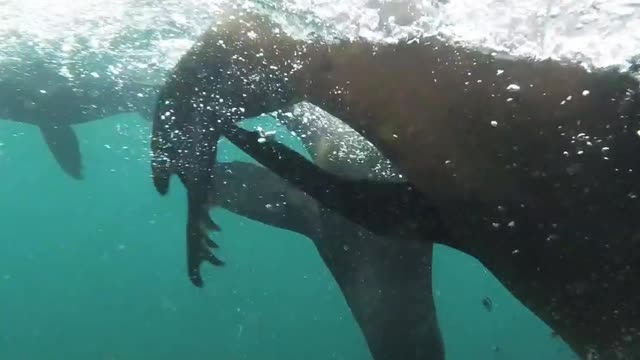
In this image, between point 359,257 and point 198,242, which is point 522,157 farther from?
point 198,242

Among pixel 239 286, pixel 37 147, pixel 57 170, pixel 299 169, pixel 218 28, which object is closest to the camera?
pixel 299 169

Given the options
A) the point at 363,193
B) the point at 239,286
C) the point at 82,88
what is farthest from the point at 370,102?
the point at 239,286

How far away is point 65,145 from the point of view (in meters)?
13.4

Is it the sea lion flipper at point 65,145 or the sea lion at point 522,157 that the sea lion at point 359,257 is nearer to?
the sea lion at point 522,157

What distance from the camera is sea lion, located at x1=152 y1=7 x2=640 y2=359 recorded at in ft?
10.8

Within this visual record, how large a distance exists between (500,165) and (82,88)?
10162 millimetres

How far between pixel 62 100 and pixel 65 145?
160cm

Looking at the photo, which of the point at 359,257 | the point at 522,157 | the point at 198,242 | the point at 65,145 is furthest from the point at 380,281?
the point at 65,145

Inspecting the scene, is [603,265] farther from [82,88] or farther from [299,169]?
[82,88]

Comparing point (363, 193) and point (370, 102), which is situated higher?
point (370, 102)

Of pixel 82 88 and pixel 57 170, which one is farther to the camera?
pixel 57 170

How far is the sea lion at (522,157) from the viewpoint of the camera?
3.29 meters

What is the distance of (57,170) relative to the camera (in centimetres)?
5025

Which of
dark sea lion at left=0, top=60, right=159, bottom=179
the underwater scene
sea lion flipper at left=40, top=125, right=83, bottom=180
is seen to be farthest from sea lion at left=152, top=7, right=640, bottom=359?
sea lion flipper at left=40, top=125, right=83, bottom=180
